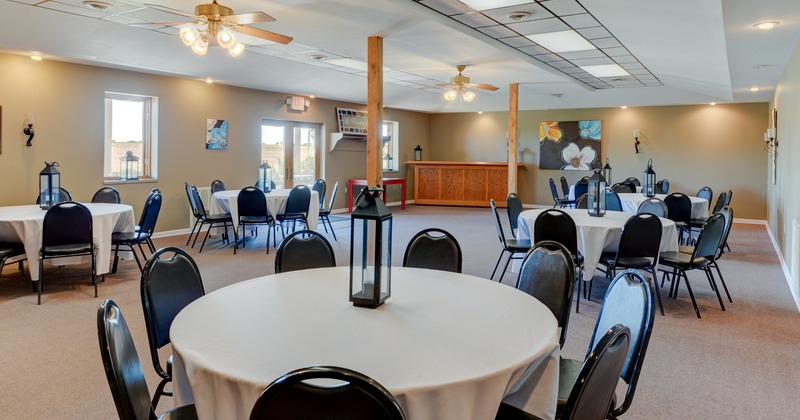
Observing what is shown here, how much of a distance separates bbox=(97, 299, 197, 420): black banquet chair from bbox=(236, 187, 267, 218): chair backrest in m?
5.43

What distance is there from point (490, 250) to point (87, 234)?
4922mm

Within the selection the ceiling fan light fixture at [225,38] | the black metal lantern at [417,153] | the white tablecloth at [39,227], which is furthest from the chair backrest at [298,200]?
the black metal lantern at [417,153]

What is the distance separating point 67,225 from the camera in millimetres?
4852

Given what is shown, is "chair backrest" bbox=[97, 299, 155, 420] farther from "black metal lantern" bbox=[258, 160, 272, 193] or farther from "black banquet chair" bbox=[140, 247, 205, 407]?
"black metal lantern" bbox=[258, 160, 272, 193]

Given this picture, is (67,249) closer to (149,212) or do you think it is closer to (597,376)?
(149,212)

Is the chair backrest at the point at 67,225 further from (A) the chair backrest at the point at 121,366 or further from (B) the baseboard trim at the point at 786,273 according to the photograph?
(B) the baseboard trim at the point at 786,273

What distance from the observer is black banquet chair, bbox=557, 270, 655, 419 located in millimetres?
2006

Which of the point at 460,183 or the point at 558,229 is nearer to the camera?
the point at 558,229

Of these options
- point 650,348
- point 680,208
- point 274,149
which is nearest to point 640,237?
point 650,348

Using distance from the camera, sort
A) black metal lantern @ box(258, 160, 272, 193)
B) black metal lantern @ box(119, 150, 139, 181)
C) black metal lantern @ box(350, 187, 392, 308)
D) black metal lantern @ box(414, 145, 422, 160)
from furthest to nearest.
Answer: black metal lantern @ box(414, 145, 422, 160) < black metal lantern @ box(119, 150, 139, 181) < black metal lantern @ box(258, 160, 272, 193) < black metal lantern @ box(350, 187, 392, 308)

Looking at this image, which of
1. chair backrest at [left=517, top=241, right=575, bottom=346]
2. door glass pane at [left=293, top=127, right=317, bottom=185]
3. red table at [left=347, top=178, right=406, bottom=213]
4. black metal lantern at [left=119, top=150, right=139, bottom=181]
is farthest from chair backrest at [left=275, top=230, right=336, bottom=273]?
red table at [left=347, top=178, right=406, bottom=213]

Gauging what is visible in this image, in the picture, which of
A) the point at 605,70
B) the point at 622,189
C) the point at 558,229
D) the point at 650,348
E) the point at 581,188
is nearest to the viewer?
the point at 650,348

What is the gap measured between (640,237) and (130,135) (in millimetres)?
7249

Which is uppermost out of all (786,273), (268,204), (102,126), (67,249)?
(102,126)
